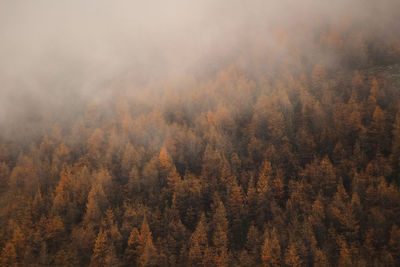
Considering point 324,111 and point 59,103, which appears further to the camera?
point 59,103

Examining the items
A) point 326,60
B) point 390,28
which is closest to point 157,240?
point 326,60

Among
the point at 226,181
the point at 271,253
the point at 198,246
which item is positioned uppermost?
the point at 226,181

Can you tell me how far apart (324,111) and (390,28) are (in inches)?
3850

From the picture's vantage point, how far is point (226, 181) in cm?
7644

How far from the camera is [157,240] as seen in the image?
219 ft

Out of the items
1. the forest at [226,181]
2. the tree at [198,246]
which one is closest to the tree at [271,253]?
the forest at [226,181]

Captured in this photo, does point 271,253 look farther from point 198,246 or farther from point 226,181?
point 226,181

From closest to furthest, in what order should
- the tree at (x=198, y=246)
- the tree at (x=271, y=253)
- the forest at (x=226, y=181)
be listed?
the tree at (x=271, y=253) < the tree at (x=198, y=246) < the forest at (x=226, y=181)

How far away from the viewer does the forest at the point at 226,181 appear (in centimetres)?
6009

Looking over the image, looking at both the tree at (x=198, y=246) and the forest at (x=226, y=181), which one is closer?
the tree at (x=198, y=246)

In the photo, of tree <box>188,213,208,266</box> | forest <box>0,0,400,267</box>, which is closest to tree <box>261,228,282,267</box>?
forest <box>0,0,400,267</box>

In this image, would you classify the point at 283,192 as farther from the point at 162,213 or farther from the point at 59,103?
the point at 59,103

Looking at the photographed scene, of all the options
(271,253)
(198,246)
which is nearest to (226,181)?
(198,246)

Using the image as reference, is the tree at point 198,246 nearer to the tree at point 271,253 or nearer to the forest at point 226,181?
the forest at point 226,181
